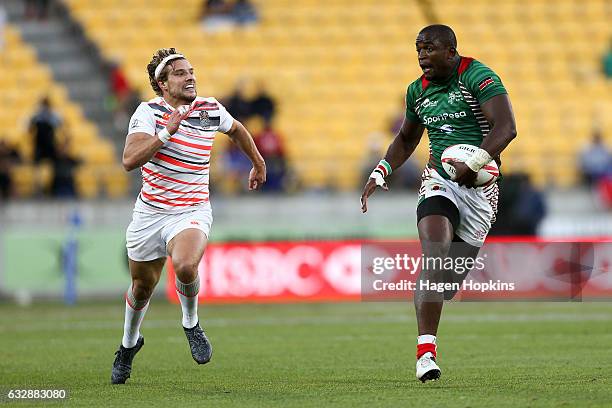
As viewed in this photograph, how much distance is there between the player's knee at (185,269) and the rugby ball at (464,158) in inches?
71.7

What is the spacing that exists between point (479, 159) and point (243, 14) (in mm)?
17248

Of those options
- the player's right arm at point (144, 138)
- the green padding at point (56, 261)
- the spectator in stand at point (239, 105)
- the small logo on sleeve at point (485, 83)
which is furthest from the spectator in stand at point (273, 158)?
the small logo on sleeve at point (485, 83)

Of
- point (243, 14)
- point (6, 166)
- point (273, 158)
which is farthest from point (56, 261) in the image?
point (243, 14)

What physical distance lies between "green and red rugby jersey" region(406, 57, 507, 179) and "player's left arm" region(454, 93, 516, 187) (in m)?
0.07

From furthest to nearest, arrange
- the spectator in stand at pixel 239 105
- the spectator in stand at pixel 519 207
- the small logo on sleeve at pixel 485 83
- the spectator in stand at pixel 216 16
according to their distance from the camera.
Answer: the spectator in stand at pixel 216 16 → the spectator in stand at pixel 239 105 → the spectator in stand at pixel 519 207 → the small logo on sleeve at pixel 485 83

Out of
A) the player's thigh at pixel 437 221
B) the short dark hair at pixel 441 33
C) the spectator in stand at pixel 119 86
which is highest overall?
the spectator in stand at pixel 119 86

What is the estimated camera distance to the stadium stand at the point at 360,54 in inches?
917

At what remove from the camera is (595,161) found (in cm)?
2108

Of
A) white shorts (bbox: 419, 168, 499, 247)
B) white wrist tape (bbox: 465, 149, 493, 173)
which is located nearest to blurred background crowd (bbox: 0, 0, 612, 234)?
white shorts (bbox: 419, 168, 499, 247)

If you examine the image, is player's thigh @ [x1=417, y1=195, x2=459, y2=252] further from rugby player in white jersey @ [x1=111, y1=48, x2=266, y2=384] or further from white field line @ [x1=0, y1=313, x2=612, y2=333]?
white field line @ [x1=0, y1=313, x2=612, y2=333]

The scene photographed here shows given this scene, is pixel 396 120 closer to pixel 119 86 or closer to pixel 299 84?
pixel 299 84

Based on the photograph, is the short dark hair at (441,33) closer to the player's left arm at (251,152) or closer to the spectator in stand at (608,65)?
the player's left arm at (251,152)

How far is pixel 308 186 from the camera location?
20938 millimetres

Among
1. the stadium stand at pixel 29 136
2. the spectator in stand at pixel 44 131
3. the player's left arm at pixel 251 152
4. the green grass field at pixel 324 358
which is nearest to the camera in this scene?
the green grass field at pixel 324 358
